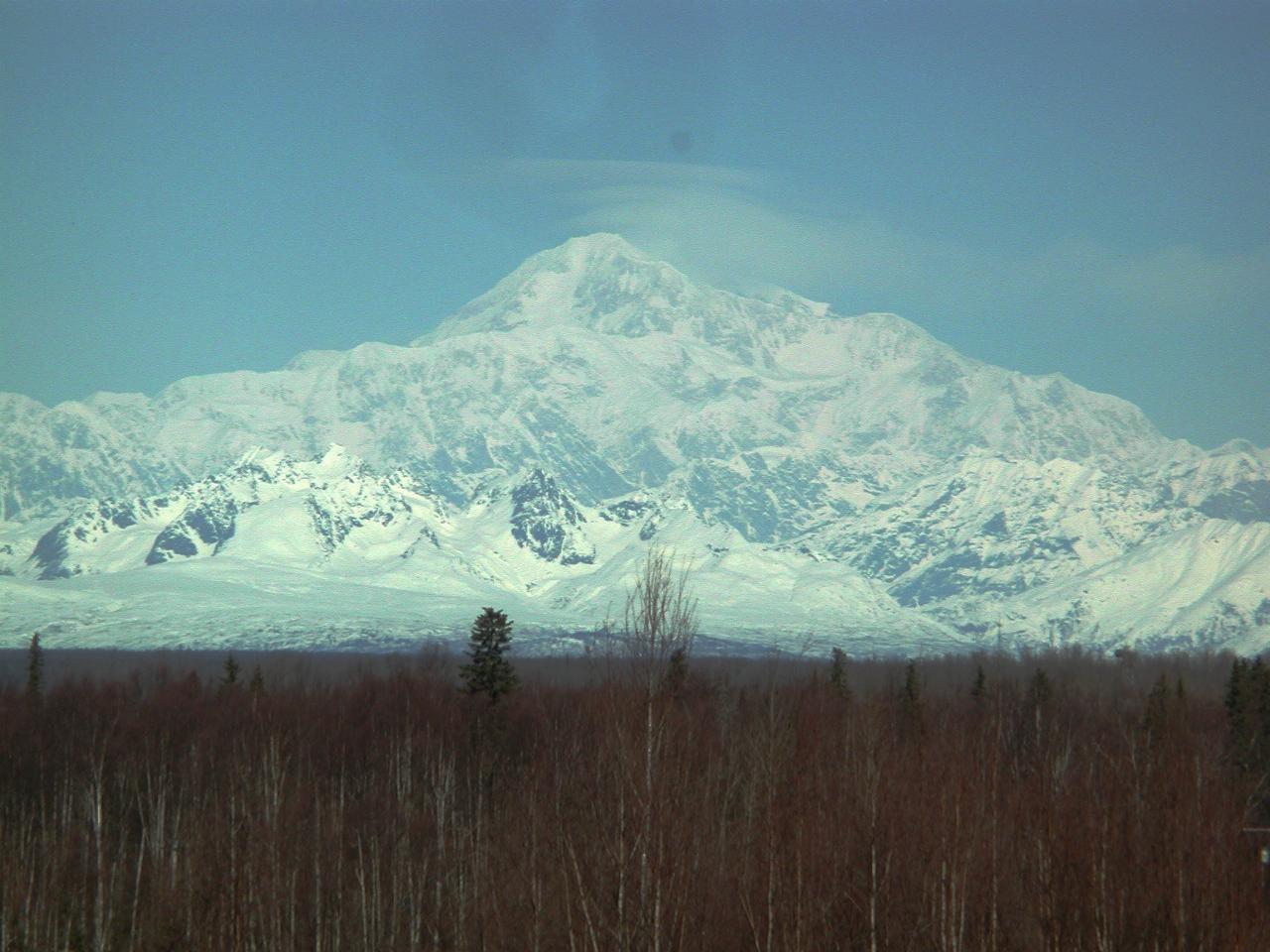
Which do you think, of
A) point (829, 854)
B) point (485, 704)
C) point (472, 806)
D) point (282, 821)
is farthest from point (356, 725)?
point (829, 854)

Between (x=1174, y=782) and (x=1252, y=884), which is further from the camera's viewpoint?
(x=1174, y=782)

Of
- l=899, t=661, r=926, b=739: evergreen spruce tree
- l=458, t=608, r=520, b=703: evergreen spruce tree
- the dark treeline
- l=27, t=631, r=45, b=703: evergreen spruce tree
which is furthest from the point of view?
l=27, t=631, r=45, b=703: evergreen spruce tree

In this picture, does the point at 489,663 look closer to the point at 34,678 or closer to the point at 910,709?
the point at 910,709

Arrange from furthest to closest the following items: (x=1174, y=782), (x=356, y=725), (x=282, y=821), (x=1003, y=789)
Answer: (x=356, y=725) → (x=282, y=821) → (x=1003, y=789) → (x=1174, y=782)

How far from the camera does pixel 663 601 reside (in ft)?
104

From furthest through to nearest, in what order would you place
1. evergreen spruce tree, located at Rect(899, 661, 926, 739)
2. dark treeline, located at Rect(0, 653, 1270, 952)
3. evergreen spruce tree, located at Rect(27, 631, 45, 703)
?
1. evergreen spruce tree, located at Rect(27, 631, 45, 703)
2. evergreen spruce tree, located at Rect(899, 661, 926, 739)
3. dark treeline, located at Rect(0, 653, 1270, 952)

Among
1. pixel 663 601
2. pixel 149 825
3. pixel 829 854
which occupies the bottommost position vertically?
pixel 149 825

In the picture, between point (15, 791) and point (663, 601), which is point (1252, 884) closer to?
point (663, 601)

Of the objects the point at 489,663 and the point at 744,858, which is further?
the point at 489,663

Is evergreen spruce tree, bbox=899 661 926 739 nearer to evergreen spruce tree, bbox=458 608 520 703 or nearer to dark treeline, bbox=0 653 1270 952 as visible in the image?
dark treeline, bbox=0 653 1270 952

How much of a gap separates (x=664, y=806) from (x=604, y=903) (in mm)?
2354

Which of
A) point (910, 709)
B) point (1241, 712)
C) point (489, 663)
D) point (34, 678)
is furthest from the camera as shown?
point (34, 678)

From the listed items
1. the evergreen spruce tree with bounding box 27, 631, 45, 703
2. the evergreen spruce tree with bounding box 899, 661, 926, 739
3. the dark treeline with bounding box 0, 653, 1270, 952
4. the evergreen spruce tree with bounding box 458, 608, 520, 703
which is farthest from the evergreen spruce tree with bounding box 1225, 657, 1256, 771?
the evergreen spruce tree with bounding box 27, 631, 45, 703

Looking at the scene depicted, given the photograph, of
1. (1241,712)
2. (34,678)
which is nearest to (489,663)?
(1241,712)
